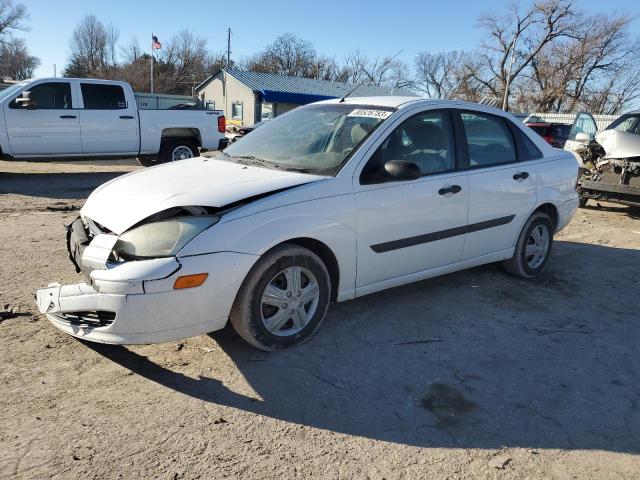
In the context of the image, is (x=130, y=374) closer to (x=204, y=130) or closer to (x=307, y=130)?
(x=307, y=130)

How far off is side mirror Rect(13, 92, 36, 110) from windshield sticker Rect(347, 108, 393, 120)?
859cm

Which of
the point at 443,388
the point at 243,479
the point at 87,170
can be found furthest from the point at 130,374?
the point at 87,170

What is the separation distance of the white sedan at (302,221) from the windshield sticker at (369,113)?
2 cm

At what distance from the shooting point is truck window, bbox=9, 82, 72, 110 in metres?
10.7

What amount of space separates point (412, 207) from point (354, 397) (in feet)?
5.07

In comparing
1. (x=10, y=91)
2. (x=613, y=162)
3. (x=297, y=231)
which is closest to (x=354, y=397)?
(x=297, y=231)

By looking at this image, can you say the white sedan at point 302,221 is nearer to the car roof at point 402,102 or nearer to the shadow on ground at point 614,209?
the car roof at point 402,102

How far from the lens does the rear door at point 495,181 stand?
4.53 meters

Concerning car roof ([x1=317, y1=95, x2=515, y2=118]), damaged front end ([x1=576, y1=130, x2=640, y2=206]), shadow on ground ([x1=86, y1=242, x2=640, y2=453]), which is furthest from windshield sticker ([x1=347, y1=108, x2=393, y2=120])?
damaged front end ([x1=576, y1=130, x2=640, y2=206])

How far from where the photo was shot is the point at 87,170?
1323cm

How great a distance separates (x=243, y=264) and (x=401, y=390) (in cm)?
118

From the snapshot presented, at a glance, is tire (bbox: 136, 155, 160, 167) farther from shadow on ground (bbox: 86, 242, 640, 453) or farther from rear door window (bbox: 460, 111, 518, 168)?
shadow on ground (bbox: 86, 242, 640, 453)

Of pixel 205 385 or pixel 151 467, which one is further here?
pixel 205 385

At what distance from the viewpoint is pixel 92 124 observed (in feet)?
37.0
